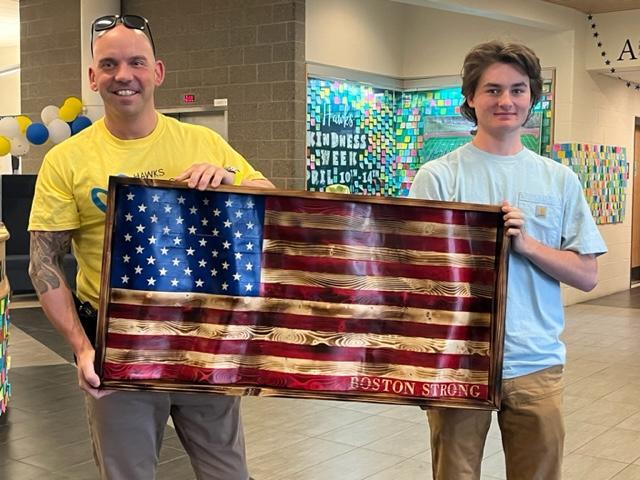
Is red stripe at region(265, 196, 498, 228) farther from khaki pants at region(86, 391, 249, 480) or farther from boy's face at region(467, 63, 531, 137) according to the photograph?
khaki pants at region(86, 391, 249, 480)

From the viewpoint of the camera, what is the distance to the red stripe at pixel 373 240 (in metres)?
2.17

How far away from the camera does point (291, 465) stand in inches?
161

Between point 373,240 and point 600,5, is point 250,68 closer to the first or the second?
point 600,5

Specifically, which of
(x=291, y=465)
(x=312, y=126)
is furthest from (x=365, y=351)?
(x=312, y=126)

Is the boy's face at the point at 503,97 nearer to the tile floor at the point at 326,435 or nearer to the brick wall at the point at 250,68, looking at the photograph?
the tile floor at the point at 326,435

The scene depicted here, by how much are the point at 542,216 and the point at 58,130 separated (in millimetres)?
8059

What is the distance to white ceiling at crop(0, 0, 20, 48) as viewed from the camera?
493 inches

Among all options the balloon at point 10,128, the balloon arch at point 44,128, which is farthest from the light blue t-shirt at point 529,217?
the balloon at point 10,128

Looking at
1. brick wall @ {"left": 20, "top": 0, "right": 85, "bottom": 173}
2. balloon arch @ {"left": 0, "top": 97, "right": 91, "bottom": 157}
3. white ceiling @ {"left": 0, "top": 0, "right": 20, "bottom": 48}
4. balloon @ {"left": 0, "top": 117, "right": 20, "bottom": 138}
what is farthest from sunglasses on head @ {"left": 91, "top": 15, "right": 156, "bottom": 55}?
white ceiling @ {"left": 0, "top": 0, "right": 20, "bottom": 48}

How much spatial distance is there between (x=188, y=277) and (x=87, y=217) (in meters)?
0.32

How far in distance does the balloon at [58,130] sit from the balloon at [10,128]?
1.60 feet

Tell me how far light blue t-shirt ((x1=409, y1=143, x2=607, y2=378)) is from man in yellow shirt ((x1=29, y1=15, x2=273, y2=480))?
56 cm

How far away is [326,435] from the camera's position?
458 cm

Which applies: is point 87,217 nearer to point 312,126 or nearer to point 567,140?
point 312,126
